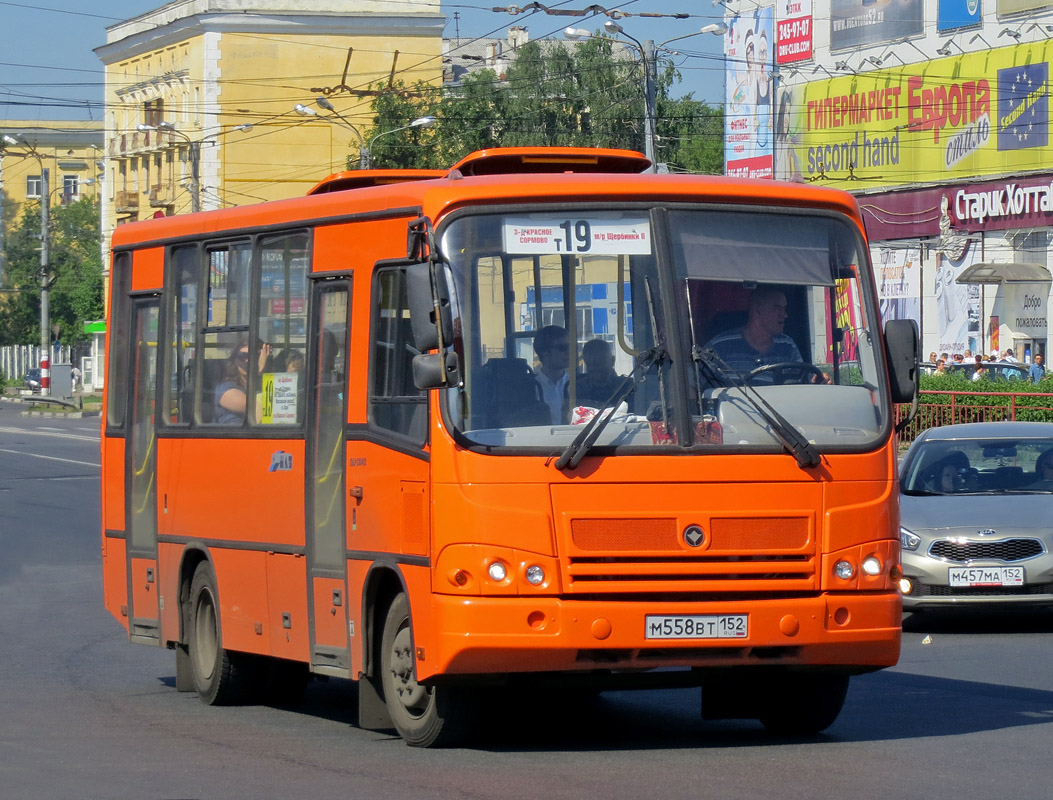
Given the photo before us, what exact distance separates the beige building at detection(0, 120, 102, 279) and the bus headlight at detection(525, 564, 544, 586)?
114 meters

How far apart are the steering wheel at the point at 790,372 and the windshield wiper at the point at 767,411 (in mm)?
72

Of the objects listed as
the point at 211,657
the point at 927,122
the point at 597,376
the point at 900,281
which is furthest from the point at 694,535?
the point at 900,281

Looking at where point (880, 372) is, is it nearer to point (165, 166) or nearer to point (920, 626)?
point (920, 626)

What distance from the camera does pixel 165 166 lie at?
268 feet

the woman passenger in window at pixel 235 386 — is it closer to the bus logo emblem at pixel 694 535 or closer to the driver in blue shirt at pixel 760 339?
the driver in blue shirt at pixel 760 339

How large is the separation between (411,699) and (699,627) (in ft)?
4.75

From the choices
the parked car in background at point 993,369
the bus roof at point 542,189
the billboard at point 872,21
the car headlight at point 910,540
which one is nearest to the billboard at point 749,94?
the billboard at point 872,21

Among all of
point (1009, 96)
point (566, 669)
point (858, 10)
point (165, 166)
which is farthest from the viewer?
point (165, 166)

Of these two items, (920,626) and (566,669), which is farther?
(920,626)

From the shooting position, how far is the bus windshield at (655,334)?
855 cm

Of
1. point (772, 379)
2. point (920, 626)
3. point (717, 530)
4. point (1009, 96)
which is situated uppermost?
point (1009, 96)

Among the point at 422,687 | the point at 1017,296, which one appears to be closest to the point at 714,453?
the point at 422,687

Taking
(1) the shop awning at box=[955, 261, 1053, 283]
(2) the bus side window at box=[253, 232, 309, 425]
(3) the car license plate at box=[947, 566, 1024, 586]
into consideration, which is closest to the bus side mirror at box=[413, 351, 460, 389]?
(2) the bus side window at box=[253, 232, 309, 425]

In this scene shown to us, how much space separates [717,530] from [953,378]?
2409cm
